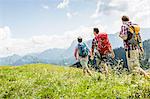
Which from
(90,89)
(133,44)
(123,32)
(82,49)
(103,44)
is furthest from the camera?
(82,49)

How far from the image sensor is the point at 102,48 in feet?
68.0

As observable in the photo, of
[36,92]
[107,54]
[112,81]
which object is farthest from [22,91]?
[107,54]

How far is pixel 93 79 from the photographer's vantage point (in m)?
16.3

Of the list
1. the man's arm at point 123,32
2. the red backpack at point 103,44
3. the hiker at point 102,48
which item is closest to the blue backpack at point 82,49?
the hiker at point 102,48

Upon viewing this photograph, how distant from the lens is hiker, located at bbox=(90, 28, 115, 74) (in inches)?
814

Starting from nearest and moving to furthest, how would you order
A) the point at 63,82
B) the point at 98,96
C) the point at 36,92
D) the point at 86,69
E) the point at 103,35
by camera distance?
the point at 98,96 → the point at 36,92 → the point at 63,82 → the point at 103,35 → the point at 86,69

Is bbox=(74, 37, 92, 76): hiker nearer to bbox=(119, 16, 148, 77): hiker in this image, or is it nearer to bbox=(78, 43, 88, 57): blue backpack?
bbox=(78, 43, 88, 57): blue backpack

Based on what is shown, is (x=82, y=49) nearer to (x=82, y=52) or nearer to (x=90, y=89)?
(x=82, y=52)

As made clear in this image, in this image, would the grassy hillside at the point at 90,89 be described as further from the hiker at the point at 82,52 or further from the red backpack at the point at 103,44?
the hiker at the point at 82,52

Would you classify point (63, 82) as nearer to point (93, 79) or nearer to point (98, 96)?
point (93, 79)

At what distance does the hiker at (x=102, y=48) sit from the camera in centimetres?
2069

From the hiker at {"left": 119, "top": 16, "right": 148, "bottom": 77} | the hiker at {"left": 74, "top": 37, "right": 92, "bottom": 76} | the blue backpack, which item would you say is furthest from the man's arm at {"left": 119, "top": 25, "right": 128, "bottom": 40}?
the blue backpack

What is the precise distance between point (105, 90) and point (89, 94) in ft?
2.13

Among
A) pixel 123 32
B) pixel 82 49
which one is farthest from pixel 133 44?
pixel 82 49
